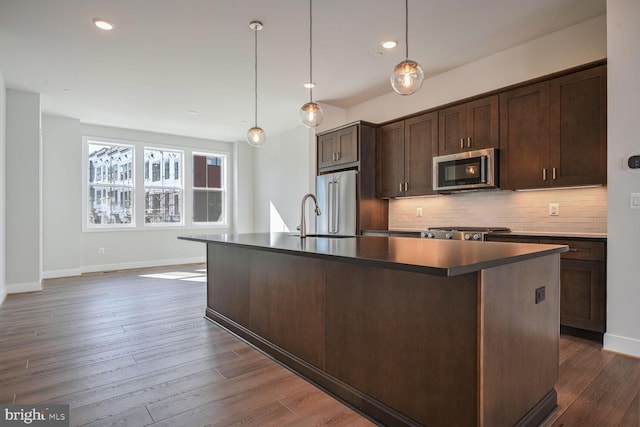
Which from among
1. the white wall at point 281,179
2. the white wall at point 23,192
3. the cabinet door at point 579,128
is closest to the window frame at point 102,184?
the white wall at point 23,192

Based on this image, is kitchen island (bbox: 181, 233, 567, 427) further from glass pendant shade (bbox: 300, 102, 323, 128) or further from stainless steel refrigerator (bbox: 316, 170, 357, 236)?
stainless steel refrigerator (bbox: 316, 170, 357, 236)

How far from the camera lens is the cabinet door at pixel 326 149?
5.51 meters

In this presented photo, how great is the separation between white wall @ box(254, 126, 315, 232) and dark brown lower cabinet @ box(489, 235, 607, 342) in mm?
4133

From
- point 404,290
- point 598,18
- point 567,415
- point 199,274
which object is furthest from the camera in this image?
point 199,274

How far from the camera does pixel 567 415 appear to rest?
1.87 m

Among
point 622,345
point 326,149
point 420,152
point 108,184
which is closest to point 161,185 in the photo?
point 108,184

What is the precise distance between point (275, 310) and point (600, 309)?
2.62 meters

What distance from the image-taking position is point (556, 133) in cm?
337

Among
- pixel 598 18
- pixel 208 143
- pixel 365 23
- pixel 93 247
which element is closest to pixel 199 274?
pixel 93 247

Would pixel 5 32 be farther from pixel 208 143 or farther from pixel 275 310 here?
pixel 208 143

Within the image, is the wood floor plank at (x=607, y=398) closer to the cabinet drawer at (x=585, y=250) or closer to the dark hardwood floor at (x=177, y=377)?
the dark hardwood floor at (x=177, y=377)

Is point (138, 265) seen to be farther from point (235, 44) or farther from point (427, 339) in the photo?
point (427, 339)

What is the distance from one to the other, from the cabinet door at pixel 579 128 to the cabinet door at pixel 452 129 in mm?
Answer: 937

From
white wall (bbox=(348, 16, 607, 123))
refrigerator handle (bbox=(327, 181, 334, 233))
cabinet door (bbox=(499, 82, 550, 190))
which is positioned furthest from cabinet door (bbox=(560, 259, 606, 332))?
refrigerator handle (bbox=(327, 181, 334, 233))
